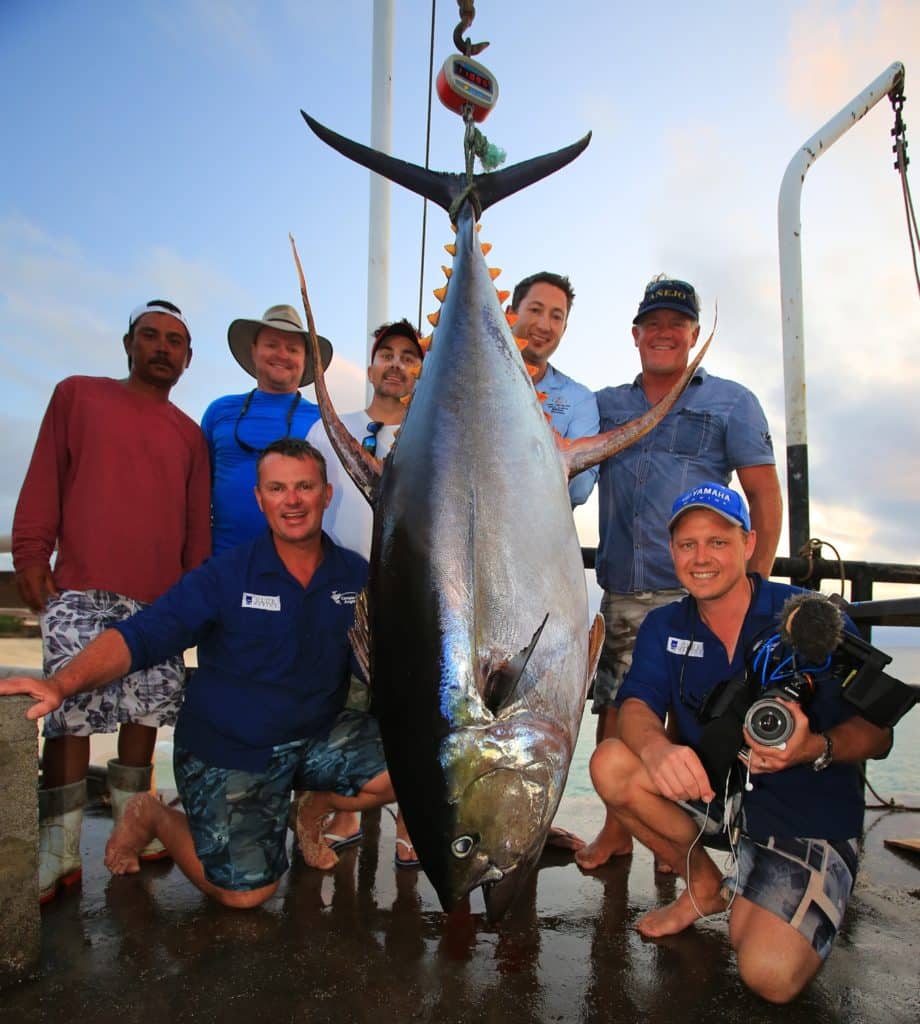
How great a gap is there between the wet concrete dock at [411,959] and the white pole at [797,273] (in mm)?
1822

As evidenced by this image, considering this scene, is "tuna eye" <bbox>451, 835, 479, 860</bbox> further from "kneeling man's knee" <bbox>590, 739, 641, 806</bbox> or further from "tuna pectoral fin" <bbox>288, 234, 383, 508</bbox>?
"tuna pectoral fin" <bbox>288, 234, 383, 508</bbox>

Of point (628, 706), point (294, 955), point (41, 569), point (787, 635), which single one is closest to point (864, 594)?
point (628, 706)

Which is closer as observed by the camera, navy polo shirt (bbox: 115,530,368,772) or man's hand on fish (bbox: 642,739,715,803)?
man's hand on fish (bbox: 642,739,715,803)

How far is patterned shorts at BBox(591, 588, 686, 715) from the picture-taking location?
9.26 feet

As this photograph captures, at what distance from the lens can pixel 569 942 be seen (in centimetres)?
198

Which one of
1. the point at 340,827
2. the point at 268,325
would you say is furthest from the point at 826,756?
the point at 268,325

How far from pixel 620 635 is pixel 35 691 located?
1876 mm

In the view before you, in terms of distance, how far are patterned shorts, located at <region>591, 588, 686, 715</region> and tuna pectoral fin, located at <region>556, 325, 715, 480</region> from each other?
1.05m

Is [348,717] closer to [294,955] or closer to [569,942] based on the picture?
[294,955]

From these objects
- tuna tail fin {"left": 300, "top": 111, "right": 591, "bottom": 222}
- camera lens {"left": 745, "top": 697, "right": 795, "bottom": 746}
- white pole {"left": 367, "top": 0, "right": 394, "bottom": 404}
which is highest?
white pole {"left": 367, "top": 0, "right": 394, "bottom": 404}

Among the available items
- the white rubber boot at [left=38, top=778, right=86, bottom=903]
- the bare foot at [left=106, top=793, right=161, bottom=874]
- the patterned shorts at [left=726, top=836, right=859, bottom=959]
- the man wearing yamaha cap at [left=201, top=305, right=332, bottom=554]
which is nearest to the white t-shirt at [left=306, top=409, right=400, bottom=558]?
the man wearing yamaha cap at [left=201, top=305, right=332, bottom=554]

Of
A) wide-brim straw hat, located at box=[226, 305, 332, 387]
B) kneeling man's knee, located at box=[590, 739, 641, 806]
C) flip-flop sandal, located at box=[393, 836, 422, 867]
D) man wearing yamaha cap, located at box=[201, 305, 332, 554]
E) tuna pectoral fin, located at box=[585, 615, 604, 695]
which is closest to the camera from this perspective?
tuna pectoral fin, located at box=[585, 615, 604, 695]

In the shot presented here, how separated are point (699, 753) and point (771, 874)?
1.08 feet

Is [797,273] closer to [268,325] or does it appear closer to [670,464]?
[670,464]
